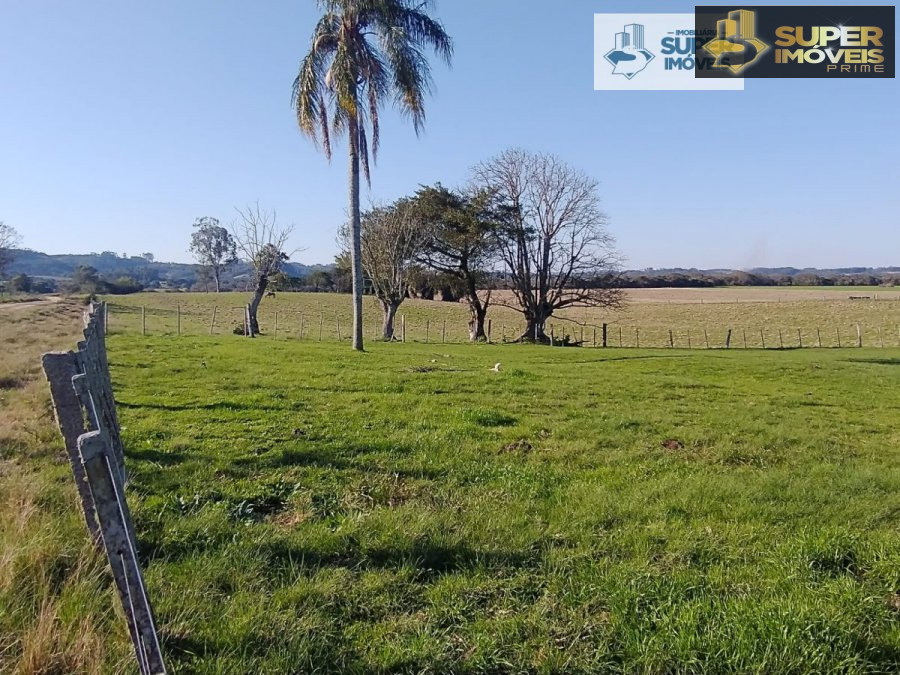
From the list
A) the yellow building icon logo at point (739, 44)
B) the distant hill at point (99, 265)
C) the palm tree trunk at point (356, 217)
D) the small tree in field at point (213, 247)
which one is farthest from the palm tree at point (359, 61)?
the distant hill at point (99, 265)

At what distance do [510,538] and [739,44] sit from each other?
61.5ft

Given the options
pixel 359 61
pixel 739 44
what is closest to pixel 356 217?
pixel 359 61

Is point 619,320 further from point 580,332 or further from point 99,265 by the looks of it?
point 99,265

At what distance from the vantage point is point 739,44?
16.1 m

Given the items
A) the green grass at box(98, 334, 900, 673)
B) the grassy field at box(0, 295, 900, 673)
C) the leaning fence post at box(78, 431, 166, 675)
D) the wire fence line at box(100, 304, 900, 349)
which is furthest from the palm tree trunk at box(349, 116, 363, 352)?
the leaning fence post at box(78, 431, 166, 675)

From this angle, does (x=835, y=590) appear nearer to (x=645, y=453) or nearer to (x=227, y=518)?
(x=645, y=453)

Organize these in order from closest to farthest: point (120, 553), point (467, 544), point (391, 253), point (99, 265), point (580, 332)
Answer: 1. point (120, 553)
2. point (467, 544)
3. point (391, 253)
4. point (580, 332)
5. point (99, 265)

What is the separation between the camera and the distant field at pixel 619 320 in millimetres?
34094

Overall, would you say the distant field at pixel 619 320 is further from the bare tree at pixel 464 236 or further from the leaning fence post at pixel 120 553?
the leaning fence post at pixel 120 553

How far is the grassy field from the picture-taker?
2.39 meters

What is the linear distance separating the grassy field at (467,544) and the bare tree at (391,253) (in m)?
21.7

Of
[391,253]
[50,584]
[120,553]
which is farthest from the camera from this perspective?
[391,253]

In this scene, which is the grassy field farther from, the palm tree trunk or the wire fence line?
the wire fence line

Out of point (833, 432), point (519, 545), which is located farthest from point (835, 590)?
point (833, 432)
